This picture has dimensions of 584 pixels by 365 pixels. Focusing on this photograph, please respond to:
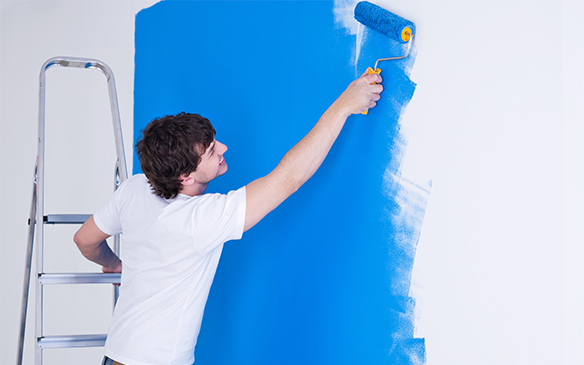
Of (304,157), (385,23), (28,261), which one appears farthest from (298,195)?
(28,261)

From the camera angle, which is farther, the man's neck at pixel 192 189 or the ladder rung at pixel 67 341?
the ladder rung at pixel 67 341

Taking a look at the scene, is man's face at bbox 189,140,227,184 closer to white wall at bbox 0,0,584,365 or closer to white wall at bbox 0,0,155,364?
white wall at bbox 0,0,584,365

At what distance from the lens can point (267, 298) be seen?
1.63 m

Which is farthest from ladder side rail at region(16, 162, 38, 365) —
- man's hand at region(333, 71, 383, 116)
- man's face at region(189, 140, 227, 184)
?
man's hand at region(333, 71, 383, 116)

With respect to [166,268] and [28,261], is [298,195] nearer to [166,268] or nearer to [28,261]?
[166,268]

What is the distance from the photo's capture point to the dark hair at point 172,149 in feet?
4.34

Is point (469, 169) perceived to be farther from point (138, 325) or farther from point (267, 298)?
point (138, 325)

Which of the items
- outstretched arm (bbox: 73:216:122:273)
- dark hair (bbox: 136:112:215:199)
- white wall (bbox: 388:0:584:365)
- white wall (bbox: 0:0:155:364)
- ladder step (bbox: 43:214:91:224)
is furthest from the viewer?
white wall (bbox: 0:0:155:364)

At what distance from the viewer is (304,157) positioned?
1265mm

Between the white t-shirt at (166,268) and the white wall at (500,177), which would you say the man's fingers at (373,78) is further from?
the white t-shirt at (166,268)

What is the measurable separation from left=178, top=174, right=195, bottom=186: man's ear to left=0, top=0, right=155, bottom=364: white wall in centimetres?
104

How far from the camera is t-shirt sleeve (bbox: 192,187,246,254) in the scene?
49.6 inches

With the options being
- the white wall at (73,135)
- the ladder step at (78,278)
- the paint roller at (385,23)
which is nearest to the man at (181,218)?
the paint roller at (385,23)

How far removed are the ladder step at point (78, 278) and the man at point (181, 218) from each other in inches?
12.9
